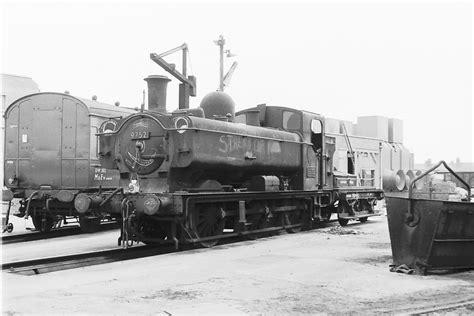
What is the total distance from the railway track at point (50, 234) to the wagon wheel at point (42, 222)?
7.2 inches

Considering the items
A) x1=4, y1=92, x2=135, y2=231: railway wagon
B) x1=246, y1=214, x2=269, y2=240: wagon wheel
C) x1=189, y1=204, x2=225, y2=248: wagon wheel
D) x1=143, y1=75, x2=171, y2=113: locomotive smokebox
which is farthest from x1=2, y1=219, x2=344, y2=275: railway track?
x1=4, y1=92, x2=135, y2=231: railway wagon

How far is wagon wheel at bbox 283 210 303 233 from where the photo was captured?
520 inches

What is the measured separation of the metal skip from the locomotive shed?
24 cm

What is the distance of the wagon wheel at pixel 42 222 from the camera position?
13.9 metres

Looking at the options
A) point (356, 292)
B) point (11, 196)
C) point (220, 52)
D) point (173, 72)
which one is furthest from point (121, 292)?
point (220, 52)

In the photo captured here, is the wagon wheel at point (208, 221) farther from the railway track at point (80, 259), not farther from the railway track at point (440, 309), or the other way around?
the railway track at point (440, 309)

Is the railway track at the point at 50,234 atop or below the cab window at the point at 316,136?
below

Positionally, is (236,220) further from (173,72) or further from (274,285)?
(173,72)

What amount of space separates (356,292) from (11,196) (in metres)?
9.40

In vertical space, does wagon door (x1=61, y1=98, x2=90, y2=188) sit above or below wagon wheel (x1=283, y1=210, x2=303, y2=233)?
above

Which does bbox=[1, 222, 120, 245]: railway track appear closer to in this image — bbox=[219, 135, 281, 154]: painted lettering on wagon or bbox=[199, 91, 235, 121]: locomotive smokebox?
bbox=[199, 91, 235, 121]: locomotive smokebox

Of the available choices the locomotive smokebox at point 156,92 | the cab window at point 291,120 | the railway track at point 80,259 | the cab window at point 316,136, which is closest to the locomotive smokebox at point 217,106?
the locomotive smokebox at point 156,92

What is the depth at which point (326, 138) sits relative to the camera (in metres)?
15.0

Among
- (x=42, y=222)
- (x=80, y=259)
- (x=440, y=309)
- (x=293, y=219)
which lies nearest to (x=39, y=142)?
(x=42, y=222)
